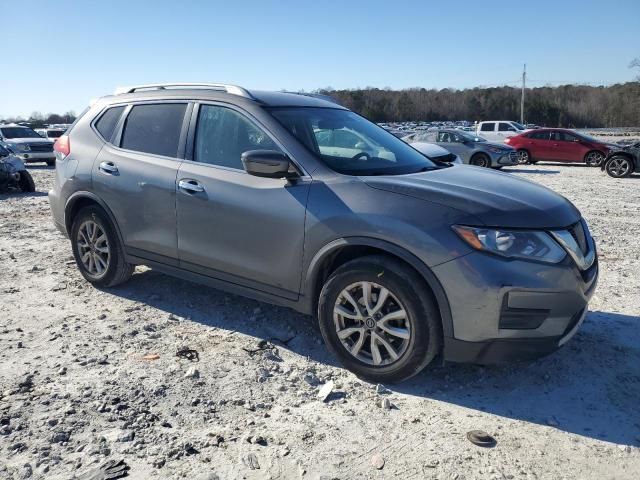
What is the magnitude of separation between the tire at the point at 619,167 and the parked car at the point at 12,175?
658 inches

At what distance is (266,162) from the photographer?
3.68 m

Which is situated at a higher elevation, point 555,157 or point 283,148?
point 283,148

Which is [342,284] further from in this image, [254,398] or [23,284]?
[23,284]

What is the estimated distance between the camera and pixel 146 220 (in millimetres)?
4637

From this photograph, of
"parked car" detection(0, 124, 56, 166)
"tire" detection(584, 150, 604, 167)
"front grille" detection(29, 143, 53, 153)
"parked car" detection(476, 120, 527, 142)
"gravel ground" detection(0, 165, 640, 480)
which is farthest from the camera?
"parked car" detection(476, 120, 527, 142)

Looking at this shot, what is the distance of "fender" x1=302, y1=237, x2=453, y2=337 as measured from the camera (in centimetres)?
326

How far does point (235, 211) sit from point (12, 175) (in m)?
11.5

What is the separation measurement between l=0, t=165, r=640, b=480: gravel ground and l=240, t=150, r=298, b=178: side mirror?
1.33 m

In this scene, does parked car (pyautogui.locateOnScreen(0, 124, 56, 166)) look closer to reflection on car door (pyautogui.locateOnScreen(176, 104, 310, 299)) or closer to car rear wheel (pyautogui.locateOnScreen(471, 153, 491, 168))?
car rear wheel (pyautogui.locateOnScreen(471, 153, 491, 168))

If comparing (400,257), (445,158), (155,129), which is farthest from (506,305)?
(155,129)

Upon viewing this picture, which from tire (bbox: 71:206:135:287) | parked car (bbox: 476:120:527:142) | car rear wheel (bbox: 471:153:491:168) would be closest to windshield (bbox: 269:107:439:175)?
tire (bbox: 71:206:135:287)

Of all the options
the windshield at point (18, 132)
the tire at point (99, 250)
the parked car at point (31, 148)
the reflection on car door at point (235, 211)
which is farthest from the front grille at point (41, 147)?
the reflection on car door at point (235, 211)

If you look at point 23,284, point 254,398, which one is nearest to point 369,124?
point 254,398

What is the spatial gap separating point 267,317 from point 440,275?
6.36 feet
